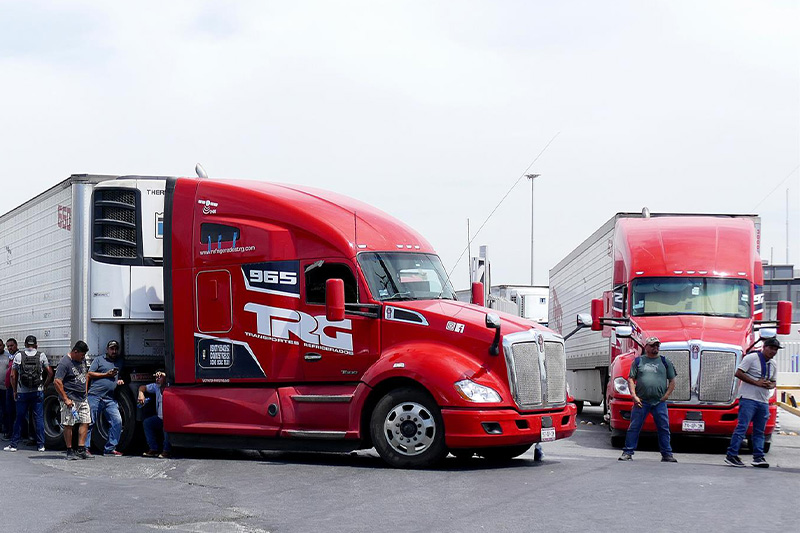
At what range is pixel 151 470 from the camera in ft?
43.5

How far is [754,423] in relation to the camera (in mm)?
14094

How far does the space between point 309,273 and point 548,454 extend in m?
4.17

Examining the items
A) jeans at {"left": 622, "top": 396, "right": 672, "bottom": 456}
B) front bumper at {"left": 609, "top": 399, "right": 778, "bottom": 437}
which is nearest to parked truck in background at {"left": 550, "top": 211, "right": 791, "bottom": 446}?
front bumper at {"left": 609, "top": 399, "right": 778, "bottom": 437}

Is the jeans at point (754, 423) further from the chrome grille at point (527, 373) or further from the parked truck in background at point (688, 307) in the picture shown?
the chrome grille at point (527, 373)

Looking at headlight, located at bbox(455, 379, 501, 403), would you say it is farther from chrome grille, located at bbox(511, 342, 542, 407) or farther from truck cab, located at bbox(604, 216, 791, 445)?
truck cab, located at bbox(604, 216, 791, 445)

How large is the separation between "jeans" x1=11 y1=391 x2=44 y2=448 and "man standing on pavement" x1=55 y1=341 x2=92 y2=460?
2.22 m

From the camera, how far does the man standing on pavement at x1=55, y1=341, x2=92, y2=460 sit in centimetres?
1476

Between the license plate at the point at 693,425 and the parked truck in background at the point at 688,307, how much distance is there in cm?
1

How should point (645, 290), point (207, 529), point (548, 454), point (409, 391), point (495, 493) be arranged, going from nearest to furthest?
point (207, 529)
point (495, 493)
point (409, 391)
point (548, 454)
point (645, 290)

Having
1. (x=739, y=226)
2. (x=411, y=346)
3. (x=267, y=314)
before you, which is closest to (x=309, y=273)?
(x=267, y=314)

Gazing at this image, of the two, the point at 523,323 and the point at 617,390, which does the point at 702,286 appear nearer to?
the point at 617,390

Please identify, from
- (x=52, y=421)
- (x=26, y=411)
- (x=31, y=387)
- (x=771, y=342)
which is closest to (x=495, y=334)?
(x=771, y=342)

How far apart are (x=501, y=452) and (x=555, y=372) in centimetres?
132

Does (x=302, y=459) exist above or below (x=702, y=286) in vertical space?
below
